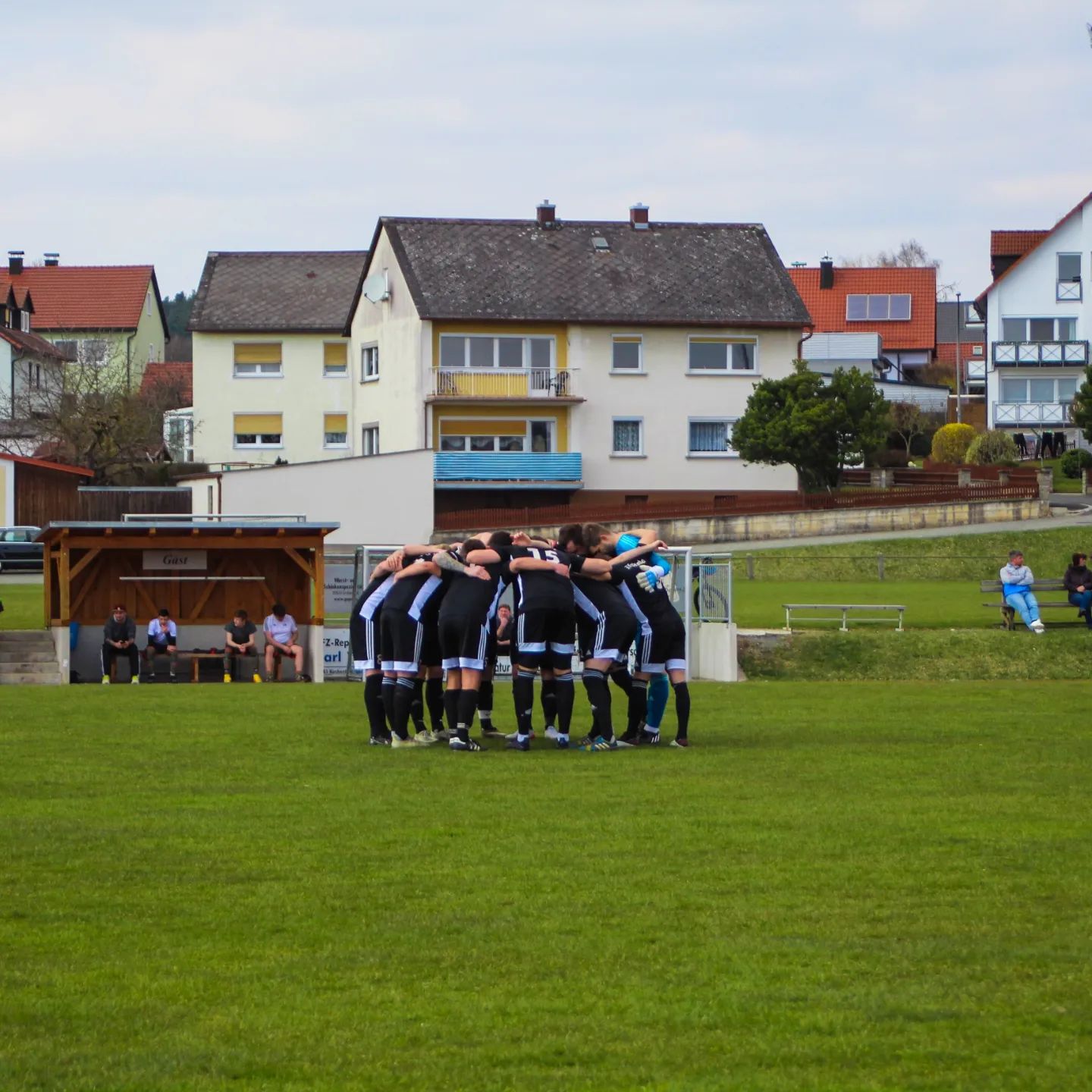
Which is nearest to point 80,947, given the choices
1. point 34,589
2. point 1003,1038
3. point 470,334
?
point 1003,1038

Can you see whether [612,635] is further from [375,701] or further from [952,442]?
[952,442]

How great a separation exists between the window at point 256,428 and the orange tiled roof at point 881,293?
1540 inches

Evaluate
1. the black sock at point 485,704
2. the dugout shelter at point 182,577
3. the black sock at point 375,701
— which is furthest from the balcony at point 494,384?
the black sock at point 375,701

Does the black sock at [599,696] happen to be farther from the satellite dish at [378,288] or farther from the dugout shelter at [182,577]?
the satellite dish at [378,288]

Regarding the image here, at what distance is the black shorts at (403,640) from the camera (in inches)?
584

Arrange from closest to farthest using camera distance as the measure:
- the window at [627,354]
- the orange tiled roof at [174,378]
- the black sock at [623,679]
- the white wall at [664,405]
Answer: the black sock at [623,679], the white wall at [664,405], the window at [627,354], the orange tiled roof at [174,378]

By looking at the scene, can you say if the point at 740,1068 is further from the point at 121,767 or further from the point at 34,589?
the point at 34,589

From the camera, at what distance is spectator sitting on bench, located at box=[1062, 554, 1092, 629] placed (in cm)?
3131

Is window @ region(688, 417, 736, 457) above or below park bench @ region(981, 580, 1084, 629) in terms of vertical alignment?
above

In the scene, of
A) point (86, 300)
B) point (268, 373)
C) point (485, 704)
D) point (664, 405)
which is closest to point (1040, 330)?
point (664, 405)

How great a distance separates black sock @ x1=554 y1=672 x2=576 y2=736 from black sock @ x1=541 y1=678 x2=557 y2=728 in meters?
0.23

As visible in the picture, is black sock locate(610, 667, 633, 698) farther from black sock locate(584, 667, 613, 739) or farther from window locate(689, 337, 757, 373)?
window locate(689, 337, 757, 373)

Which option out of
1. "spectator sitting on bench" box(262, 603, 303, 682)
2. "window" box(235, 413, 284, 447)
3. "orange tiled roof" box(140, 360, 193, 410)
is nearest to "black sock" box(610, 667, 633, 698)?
"spectator sitting on bench" box(262, 603, 303, 682)

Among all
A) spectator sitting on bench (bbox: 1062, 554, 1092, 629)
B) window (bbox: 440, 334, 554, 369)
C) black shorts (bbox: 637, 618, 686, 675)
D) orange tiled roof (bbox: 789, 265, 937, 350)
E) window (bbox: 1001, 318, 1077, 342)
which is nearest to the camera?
black shorts (bbox: 637, 618, 686, 675)
